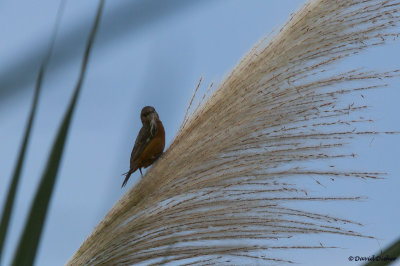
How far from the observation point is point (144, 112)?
387 cm

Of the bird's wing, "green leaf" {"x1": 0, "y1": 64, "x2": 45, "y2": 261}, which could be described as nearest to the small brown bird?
the bird's wing

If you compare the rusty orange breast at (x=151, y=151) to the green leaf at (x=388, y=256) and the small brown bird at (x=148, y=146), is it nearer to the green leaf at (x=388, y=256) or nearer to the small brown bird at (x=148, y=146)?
the small brown bird at (x=148, y=146)

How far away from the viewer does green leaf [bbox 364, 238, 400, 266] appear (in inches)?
27.2

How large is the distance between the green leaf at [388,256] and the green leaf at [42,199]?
375mm

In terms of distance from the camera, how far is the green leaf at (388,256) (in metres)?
0.69

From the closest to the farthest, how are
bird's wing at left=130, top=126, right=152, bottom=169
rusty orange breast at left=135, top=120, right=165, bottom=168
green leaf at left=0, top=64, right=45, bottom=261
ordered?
green leaf at left=0, top=64, right=45, bottom=261 → rusty orange breast at left=135, top=120, right=165, bottom=168 → bird's wing at left=130, top=126, right=152, bottom=169

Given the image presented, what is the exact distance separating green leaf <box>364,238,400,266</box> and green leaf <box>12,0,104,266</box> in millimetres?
375

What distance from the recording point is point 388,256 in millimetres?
712

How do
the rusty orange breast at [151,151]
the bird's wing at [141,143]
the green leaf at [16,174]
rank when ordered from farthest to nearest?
1. the bird's wing at [141,143]
2. the rusty orange breast at [151,151]
3. the green leaf at [16,174]

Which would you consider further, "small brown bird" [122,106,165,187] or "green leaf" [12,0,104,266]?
"small brown bird" [122,106,165,187]


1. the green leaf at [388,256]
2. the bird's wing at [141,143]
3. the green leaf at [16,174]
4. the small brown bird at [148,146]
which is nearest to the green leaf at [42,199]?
the green leaf at [16,174]

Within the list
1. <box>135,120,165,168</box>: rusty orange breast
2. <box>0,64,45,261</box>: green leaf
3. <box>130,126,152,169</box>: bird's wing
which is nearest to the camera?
<box>0,64,45,261</box>: green leaf

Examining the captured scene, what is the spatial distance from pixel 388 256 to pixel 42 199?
403mm

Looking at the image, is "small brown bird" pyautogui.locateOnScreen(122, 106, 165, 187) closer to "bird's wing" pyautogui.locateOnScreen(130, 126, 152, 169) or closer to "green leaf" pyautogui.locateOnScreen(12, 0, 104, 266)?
"bird's wing" pyautogui.locateOnScreen(130, 126, 152, 169)
